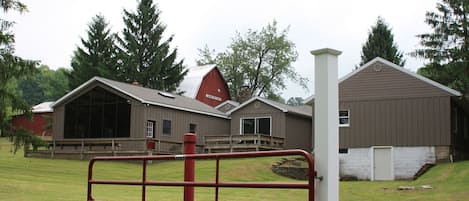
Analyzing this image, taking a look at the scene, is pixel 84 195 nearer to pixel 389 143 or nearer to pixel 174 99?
pixel 389 143

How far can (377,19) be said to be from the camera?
170 feet

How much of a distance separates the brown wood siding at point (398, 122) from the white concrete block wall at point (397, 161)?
0.26 m

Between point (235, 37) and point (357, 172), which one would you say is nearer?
point (357, 172)

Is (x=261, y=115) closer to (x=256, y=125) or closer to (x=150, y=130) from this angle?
(x=256, y=125)

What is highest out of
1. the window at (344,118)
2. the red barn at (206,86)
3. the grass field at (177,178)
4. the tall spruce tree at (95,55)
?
the tall spruce tree at (95,55)

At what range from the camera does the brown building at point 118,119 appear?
94.6ft

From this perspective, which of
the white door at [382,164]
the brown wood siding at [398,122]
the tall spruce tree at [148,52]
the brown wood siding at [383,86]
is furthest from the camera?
the tall spruce tree at [148,52]

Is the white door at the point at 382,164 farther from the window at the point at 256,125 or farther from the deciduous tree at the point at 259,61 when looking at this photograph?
the deciduous tree at the point at 259,61

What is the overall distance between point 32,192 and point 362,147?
15.7 meters

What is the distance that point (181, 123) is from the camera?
104ft

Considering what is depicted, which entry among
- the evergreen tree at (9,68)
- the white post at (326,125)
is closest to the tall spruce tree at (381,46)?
the evergreen tree at (9,68)

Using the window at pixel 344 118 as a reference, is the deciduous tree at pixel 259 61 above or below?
above

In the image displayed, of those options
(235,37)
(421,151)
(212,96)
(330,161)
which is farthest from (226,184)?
(235,37)

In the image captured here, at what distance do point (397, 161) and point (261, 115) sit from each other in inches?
399
